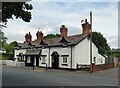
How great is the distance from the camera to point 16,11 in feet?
66.0

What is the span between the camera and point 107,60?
53000mm

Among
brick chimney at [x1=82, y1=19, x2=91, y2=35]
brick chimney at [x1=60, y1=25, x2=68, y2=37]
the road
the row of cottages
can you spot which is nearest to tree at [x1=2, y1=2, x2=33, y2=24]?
the road

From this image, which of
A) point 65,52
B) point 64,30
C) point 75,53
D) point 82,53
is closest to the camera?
point 75,53

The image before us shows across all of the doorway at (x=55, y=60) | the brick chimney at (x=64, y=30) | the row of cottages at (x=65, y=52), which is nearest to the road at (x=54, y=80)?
the row of cottages at (x=65, y=52)

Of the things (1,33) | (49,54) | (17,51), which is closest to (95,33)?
(17,51)

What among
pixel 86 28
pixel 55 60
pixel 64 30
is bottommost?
pixel 55 60

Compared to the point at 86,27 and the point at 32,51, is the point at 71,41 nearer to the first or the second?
the point at 86,27

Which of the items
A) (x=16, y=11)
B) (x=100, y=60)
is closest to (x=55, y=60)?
(x=100, y=60)

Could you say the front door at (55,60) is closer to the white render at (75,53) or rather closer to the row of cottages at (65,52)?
the row of cottages at (65,52)

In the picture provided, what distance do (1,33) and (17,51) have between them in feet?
136

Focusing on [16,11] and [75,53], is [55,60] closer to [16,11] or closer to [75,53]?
[75,53]

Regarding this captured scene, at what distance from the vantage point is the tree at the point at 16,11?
760 inches

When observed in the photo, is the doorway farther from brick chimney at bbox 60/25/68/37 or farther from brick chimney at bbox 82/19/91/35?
brick chimney at bbox 82/19/91/35

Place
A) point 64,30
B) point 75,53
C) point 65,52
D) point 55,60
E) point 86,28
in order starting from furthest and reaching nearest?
point 64,30 → point 55,60 → point 86,28 → point 65,52 → point 75,53
